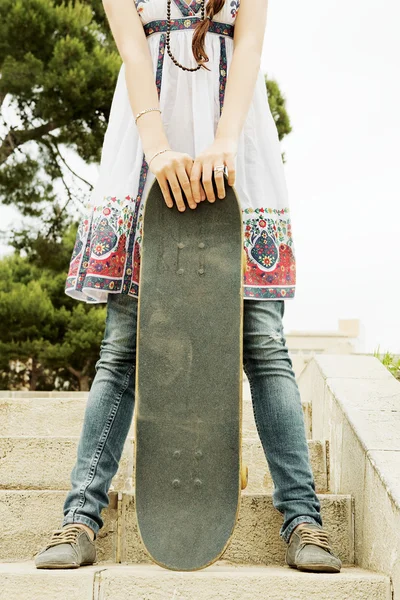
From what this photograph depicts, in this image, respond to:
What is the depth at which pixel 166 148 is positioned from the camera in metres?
2.15

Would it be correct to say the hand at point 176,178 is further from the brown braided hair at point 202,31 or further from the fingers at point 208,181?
the brown braided hair at point 202,31

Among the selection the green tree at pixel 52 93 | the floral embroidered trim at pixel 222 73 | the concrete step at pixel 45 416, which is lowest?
the concrete step at pixel 45 416

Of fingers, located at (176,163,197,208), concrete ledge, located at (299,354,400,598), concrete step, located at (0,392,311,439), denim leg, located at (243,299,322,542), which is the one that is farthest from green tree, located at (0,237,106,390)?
fingers, located at (176,163,197,208)

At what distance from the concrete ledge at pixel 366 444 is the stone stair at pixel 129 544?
2.8 inches

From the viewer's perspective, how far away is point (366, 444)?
2.27 meters

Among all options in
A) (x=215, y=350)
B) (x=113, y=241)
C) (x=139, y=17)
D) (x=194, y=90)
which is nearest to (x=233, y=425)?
(x=215, y=350)

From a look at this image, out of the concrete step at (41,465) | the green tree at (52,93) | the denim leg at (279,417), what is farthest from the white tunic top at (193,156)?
the green tree at (52,93)

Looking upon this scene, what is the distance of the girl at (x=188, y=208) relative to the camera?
81.9 inches

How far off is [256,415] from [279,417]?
8 cm

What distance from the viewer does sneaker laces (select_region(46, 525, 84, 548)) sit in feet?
6.59

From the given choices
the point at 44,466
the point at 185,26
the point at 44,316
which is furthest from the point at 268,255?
the point at 44,316

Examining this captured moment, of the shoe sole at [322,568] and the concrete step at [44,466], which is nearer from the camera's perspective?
the shoe sole at [322,568]

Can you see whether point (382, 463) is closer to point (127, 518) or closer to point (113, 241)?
point (127, 518)

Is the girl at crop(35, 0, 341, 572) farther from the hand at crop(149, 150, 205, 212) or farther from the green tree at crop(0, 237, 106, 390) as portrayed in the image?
the green tree at crop(0, 237, 106, 390)
